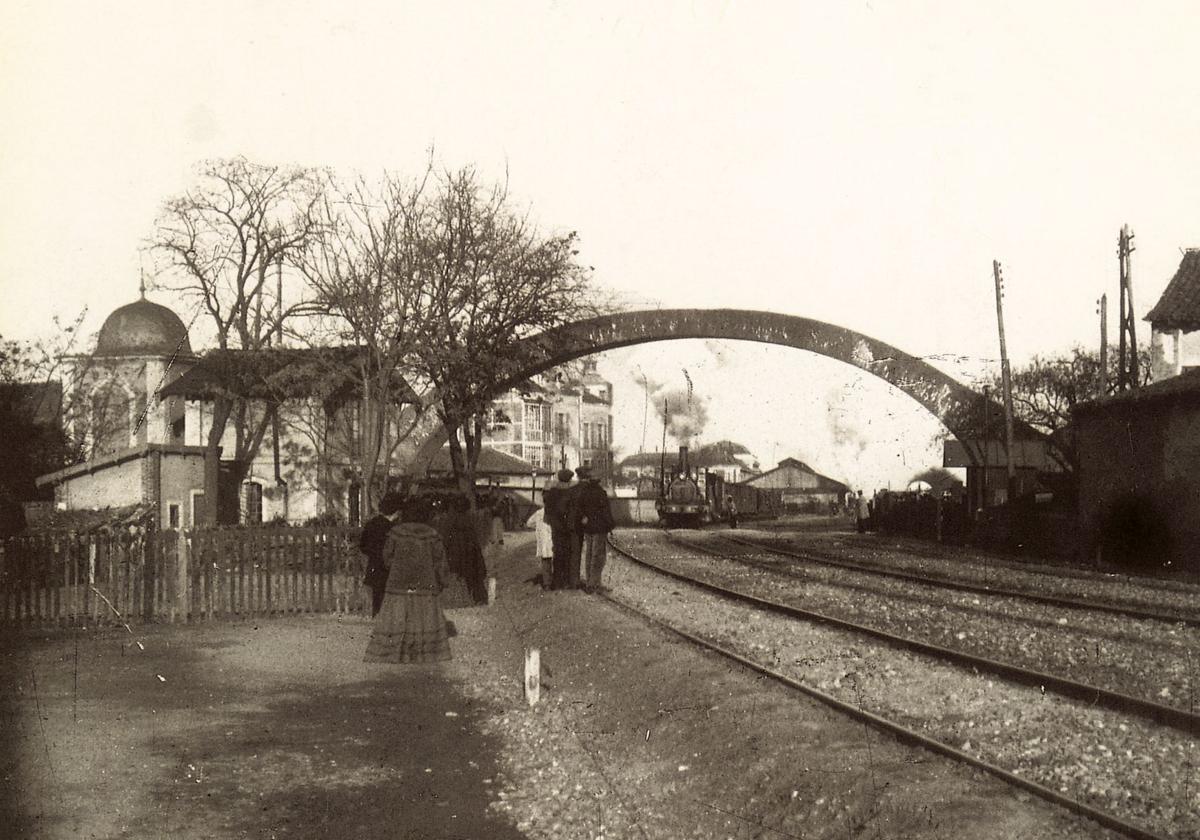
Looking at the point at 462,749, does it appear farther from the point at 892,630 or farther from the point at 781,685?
the point at 892,630

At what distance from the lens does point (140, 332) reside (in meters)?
56.3

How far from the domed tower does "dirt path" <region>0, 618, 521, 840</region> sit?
1482 inches

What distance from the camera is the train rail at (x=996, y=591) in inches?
630

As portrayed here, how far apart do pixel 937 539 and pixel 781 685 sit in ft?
115

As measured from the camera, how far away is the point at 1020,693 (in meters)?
10.1

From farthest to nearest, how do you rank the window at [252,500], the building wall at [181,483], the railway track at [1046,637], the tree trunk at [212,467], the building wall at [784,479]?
the building wall at [784,479], the window at [252,500], the tree trunk at [212,467], the building wall at [181,483], the railway track at [1046,637]

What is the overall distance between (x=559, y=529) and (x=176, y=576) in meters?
5.79

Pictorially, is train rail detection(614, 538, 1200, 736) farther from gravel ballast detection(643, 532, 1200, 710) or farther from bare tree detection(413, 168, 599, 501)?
bare tree detection(413, 168, 599, 501)

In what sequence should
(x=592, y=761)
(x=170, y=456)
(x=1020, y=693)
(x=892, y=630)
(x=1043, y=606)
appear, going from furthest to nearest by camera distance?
(x=170, y=456)
(x=1043, y=606)
(x=892, y=630)
(x=1020, y=693)
(x=592, y=761)

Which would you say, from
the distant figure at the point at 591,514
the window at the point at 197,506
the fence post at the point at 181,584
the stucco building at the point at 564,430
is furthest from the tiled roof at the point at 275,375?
the stucco building at the point at 564,430

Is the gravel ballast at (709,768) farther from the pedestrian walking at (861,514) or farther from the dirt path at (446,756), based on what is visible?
the pedestrian walking at (861,514)

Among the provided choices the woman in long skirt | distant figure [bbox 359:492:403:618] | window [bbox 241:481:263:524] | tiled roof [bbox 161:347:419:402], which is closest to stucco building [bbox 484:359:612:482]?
window [bbox 241:481:263:524]

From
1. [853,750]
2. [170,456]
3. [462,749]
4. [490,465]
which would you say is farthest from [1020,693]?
[490,465]

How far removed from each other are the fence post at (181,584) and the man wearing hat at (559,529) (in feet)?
17.0
